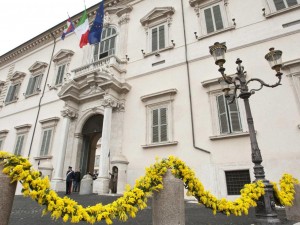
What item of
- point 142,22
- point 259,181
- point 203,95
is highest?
point 142,22

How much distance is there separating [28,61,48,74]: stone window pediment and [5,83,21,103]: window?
2000 millimetres

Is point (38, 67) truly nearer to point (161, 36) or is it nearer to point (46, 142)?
point (46, 142)

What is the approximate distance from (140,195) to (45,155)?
12328mm

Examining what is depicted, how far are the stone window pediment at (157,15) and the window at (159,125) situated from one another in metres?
6.34

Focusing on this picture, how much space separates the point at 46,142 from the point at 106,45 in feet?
25.8

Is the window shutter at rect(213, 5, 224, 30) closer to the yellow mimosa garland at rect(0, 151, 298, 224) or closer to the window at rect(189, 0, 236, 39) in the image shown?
the window at rect(189, 0, 236, 39)

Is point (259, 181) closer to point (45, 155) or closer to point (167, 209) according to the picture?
point (167, 209)

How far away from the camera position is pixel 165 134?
10648mm

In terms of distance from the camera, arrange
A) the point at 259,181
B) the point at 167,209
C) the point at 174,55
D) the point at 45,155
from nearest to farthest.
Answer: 1. the point at 167,209
2. the point at 259,181
3. the point at 174,55
4. the point at 45,155

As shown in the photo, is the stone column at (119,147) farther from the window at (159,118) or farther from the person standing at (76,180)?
the person standing at (76,180)

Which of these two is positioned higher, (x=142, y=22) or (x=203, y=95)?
(x=142, y=22)

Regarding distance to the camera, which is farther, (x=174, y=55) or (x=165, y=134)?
(x=174, y=55)

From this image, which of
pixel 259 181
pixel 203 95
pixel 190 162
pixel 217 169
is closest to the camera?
pixel 259 181

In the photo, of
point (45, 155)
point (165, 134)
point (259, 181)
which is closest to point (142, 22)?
point (165, 134)
